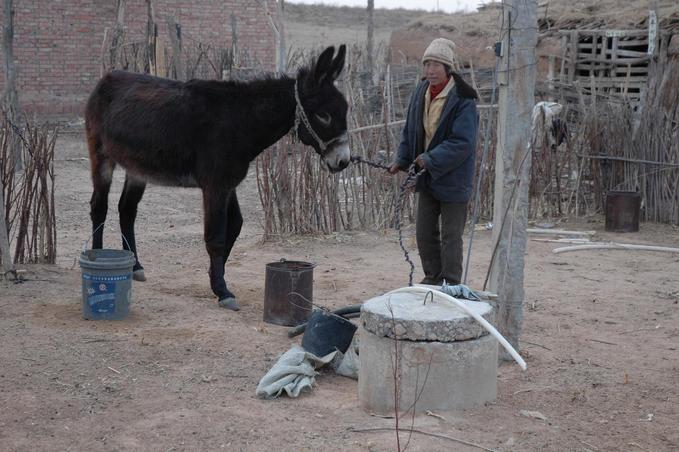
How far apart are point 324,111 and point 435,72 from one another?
90 centimetres

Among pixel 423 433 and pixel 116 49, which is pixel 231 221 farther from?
pixel 116 49

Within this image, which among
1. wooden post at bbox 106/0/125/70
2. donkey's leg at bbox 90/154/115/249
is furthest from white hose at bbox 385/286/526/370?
wooden post at bbox 106/0/125/70

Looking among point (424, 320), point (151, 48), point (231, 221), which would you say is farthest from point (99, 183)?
point (151, 48)

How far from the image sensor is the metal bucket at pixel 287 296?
16.9 feet

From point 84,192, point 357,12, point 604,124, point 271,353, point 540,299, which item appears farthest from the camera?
point 357,12

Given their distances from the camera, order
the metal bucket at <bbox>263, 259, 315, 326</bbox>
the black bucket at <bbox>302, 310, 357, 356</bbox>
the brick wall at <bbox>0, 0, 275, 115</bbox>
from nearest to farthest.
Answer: the black bucket at <bbox>302, 310, 357, 356</bbox>, the metal bucket at <bbox>263, 259, 315, 326</bbox>, the brick wall at <bbox>0, 0, 275, 115</bbox>

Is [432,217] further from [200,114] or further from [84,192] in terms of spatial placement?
[84,192]

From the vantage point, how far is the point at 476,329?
3.65 meters

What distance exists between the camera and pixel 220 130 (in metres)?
5.45

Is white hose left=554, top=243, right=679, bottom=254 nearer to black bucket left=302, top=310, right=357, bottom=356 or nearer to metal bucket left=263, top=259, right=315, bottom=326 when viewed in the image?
metal bucket left=263, top=259, right=315, bottom=326

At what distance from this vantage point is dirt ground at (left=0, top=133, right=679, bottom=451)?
11.3 feet

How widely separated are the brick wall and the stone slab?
13.8 m

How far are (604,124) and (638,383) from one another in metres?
5.45

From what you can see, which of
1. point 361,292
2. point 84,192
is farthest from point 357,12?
point 361,292
